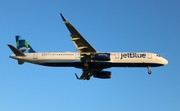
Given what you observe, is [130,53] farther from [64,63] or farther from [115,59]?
[64,63]

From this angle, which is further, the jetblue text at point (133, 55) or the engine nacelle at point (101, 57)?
the jetblue text at point (133, 55)

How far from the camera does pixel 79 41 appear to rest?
71.0m

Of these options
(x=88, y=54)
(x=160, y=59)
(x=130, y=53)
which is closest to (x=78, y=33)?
(x=88, y=54)

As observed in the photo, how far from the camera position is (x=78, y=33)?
68062 millimetres

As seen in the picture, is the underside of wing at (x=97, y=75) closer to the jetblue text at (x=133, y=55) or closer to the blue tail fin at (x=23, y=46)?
the jetblue text at (x=133, y=55)

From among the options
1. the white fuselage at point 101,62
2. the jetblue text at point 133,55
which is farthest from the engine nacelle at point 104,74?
the jetblue text at point 133,55

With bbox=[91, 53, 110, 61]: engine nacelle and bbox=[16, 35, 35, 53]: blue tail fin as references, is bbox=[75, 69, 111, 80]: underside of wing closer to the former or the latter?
bbox=[91, 53, 110, 61]: engine nacelle

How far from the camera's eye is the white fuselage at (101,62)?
2938 inches

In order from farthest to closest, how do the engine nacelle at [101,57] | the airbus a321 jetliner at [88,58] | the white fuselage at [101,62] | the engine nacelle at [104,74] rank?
1. the engine nacelle at [104,74]
2. the white fuselage at [101,62]
3. the airbus a321 jetliner at [88,58]
4. the engine nacelle at [101,57]

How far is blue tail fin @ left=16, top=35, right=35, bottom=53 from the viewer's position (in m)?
81.6

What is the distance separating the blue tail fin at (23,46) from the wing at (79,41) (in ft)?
43.9

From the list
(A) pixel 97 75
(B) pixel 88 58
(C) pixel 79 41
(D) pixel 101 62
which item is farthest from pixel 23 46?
(D) pixel 101 62

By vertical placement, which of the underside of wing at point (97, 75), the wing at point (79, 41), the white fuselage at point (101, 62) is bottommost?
the underside of wing at point (97, 75)

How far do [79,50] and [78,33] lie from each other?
6.60 m
